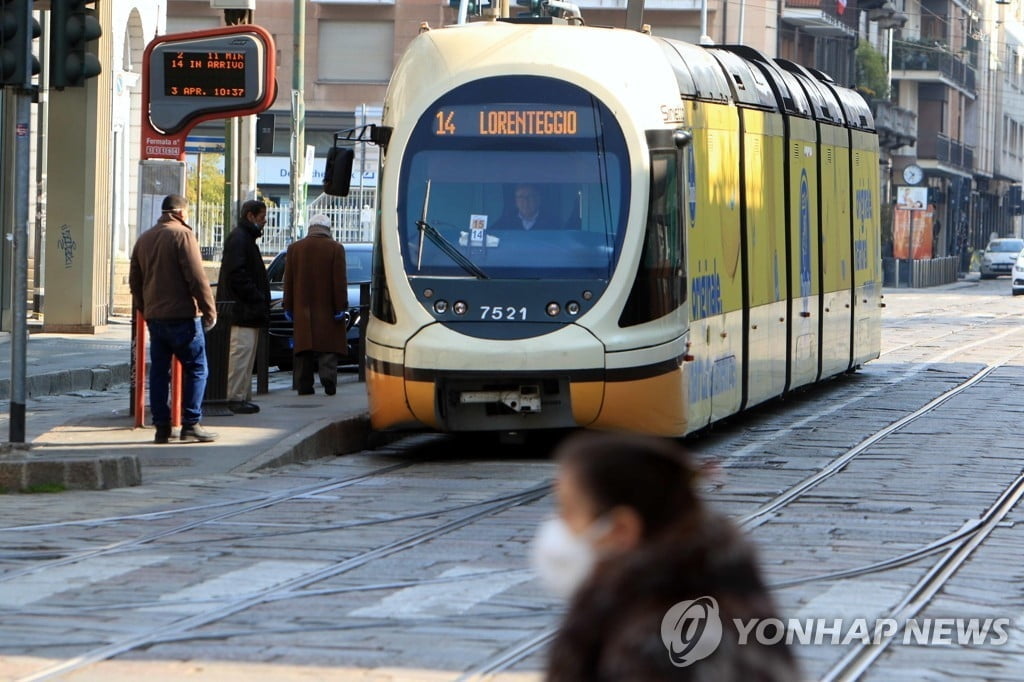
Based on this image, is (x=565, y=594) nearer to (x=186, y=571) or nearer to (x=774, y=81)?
(x=186, y=571)

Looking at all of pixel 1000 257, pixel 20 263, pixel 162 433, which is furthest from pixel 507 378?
pixel 1000 257

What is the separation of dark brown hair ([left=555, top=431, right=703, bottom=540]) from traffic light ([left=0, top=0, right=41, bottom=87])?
871 cm

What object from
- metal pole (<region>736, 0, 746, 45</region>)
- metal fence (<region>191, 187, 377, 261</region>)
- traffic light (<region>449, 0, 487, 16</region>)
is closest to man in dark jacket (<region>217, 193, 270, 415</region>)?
traffic light (<region>449, 0, 487, 16</region>)

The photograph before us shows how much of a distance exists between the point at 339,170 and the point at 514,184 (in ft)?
5.32

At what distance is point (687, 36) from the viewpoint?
190ft

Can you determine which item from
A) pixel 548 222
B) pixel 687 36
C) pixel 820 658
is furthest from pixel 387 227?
pixel 687 36

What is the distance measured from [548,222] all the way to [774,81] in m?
4.68

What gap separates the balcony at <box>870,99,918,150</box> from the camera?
216 feet

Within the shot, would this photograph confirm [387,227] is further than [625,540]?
Yes

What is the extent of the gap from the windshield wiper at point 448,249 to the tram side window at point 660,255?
3.28 ft

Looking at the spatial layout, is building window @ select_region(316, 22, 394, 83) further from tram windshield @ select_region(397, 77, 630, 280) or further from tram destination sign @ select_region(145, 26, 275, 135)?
tram windshield @ select_region(397, 77, 630, 280)

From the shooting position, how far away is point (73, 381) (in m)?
18.4

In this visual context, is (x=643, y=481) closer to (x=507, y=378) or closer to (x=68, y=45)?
(x=68, y=45)

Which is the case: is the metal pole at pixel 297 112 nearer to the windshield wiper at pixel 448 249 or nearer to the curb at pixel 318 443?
the curb at pixel 318 443
